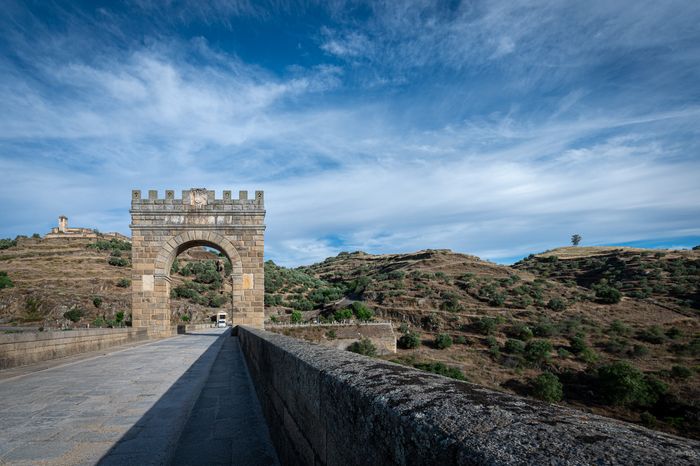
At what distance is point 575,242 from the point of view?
109 meters

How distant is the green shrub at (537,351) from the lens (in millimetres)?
32562

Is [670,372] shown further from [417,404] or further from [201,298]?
[201,298]

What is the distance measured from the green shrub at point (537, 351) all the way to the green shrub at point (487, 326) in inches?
222

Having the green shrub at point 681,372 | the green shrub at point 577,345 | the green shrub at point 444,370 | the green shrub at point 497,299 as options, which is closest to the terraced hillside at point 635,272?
the green shrub at point 497,299

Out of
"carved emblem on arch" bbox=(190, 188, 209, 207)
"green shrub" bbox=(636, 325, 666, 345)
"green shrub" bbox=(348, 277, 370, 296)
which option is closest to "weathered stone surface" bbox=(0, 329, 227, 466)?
"carved emblem on arch" bbox=(190, 188, 209, 207)

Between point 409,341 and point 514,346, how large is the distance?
28.9 ft

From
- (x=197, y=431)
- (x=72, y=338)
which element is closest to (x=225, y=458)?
(x=197, y=431)

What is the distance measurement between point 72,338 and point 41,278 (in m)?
35.5

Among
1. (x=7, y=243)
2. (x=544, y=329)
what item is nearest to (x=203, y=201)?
(x=544, y=329)

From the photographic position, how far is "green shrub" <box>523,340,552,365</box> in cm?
3256

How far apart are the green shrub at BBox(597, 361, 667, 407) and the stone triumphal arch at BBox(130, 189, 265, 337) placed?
20833mm

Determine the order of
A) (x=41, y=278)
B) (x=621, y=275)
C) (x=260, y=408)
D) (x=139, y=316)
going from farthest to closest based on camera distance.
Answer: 1. (x=621, y=275)
2. (x=41, y=278)
3. (x=139, y=316)
4. (x=260, y=408)

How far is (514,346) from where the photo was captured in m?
34.9

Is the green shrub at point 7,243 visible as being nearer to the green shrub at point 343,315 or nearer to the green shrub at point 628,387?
the green shrub at point 343,315
